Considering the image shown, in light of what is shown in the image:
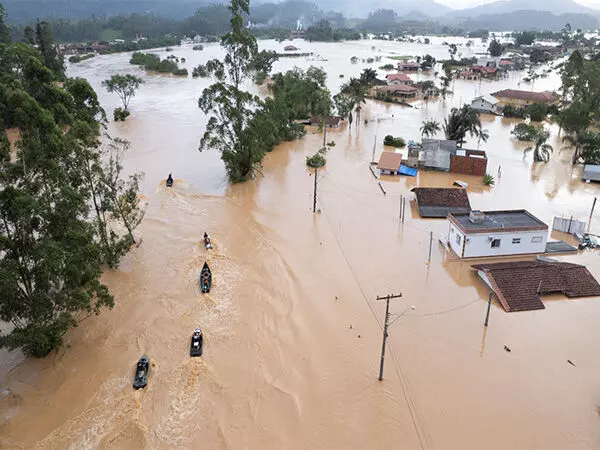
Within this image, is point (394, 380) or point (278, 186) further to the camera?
point (278, 186)

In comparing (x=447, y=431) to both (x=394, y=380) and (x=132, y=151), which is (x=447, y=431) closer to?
(x=394, y=380)

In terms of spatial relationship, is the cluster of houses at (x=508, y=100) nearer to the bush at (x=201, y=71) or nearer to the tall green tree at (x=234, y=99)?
the bush at (x=201, y=71)

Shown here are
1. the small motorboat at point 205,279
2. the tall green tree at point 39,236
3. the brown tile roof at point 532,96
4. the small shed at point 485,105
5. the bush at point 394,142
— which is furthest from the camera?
the brown tile roof at point 532,96

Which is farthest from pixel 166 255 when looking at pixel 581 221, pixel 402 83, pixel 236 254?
pixel 402 83

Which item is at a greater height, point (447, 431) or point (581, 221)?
point (581, 221)

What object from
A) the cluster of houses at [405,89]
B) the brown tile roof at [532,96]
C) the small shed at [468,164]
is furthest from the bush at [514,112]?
the small shed at [468,164]

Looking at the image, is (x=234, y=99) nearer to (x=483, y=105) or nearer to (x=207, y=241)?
(x=207, y=241)

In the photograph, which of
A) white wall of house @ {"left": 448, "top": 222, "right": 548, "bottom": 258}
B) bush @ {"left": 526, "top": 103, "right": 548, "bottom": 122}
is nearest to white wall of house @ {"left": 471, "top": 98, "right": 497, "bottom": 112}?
bush @ {"left": 526, "top": 103, "right": 548, "bottom": 122}
